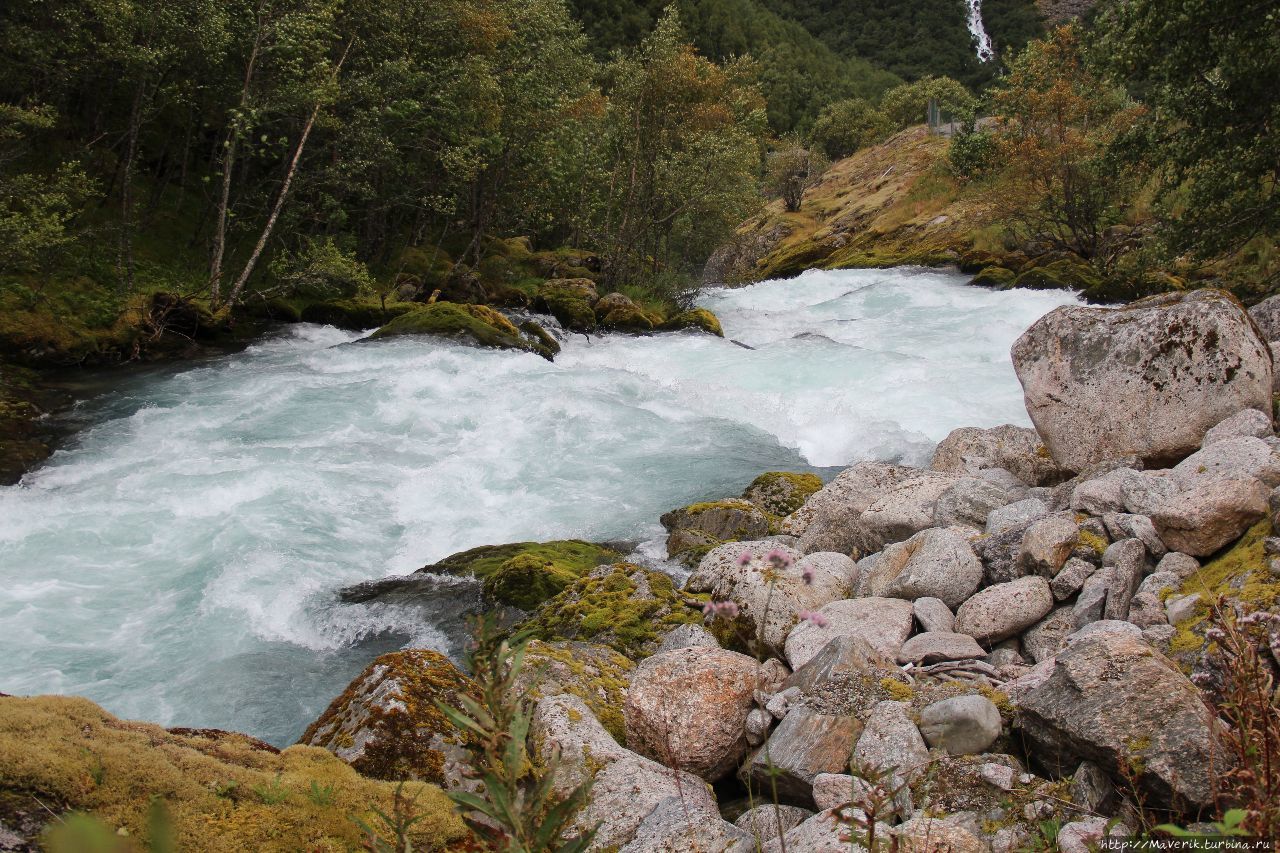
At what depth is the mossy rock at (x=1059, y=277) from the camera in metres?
26.9

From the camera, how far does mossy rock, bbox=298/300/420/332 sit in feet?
71.9

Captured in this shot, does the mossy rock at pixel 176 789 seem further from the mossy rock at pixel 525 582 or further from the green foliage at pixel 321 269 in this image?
the green foliage at pixel 321 269

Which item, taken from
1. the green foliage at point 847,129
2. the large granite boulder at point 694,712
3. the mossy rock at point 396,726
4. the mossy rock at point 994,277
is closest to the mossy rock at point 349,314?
the mossy rock at point 396,726

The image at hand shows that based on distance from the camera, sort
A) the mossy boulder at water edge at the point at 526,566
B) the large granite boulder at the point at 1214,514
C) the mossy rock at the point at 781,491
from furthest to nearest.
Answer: the mossy rock at the point at 781,491, the mossy boulder at water edge at the point at 526,566, the large granite boulder at the point at 1214,514

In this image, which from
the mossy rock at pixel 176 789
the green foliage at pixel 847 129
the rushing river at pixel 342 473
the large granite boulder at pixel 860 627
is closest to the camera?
the mossy rock at pixel 176 789

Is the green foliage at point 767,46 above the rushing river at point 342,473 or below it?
above

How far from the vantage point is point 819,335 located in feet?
77.7

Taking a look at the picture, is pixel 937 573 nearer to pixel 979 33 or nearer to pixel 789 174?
pixel 789 174

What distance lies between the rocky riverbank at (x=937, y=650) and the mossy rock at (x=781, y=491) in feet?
2.82

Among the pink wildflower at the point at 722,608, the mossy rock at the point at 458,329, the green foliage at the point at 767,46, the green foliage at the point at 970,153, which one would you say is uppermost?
the green foliage at the point at 767,46

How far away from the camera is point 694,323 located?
25.8 metres

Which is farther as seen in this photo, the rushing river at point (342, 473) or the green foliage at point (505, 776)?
the rushing river at point (342, 473)

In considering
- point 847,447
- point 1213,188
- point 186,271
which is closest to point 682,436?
point 847,447

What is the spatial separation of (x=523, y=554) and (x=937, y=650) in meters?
4.49
